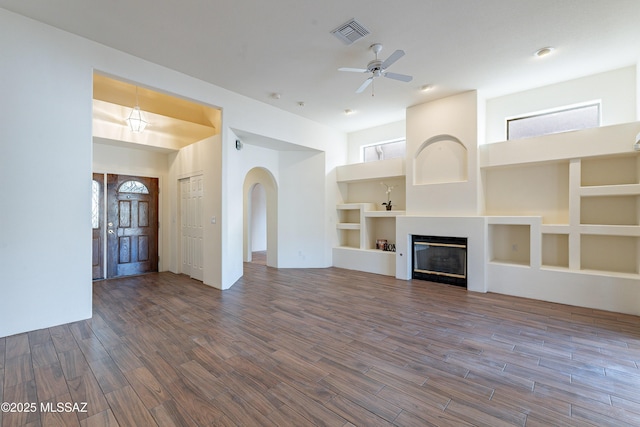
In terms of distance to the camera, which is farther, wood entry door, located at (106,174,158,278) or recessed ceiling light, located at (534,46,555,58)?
wood entry door, located at (106,174,158,278)

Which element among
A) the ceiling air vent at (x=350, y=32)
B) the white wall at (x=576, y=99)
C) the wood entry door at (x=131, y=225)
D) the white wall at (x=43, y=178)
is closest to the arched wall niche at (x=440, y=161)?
the white wall at (x=576, y=99)

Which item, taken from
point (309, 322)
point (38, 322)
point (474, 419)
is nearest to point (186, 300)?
point (38, 322)

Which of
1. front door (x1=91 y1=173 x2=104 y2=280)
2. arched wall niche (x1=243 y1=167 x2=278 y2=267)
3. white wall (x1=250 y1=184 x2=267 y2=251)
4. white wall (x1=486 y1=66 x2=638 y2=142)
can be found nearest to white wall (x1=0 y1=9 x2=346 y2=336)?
front door (x1=91 y1=173 x2=104 y2=280)

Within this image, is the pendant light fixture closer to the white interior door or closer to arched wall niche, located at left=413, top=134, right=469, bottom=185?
the white interior door

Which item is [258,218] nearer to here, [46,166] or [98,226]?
[98,226]

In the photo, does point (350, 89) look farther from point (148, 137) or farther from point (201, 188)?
point (148, 137)

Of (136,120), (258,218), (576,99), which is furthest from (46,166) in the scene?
(576,99)

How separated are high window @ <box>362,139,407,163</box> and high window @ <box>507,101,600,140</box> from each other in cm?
216

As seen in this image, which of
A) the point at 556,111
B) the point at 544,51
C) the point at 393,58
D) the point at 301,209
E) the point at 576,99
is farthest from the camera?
the point at 301,209

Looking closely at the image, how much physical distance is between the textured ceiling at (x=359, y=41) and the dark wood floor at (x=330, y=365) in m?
3.48

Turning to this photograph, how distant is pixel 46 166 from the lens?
3.15 meters

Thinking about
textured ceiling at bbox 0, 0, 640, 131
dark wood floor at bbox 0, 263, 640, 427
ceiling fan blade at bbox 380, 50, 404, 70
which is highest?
textured ceiling at bbox 0, 0, 640, 131

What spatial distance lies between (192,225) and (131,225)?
1.34 meters

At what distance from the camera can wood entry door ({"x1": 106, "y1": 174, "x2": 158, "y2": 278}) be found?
559cm
